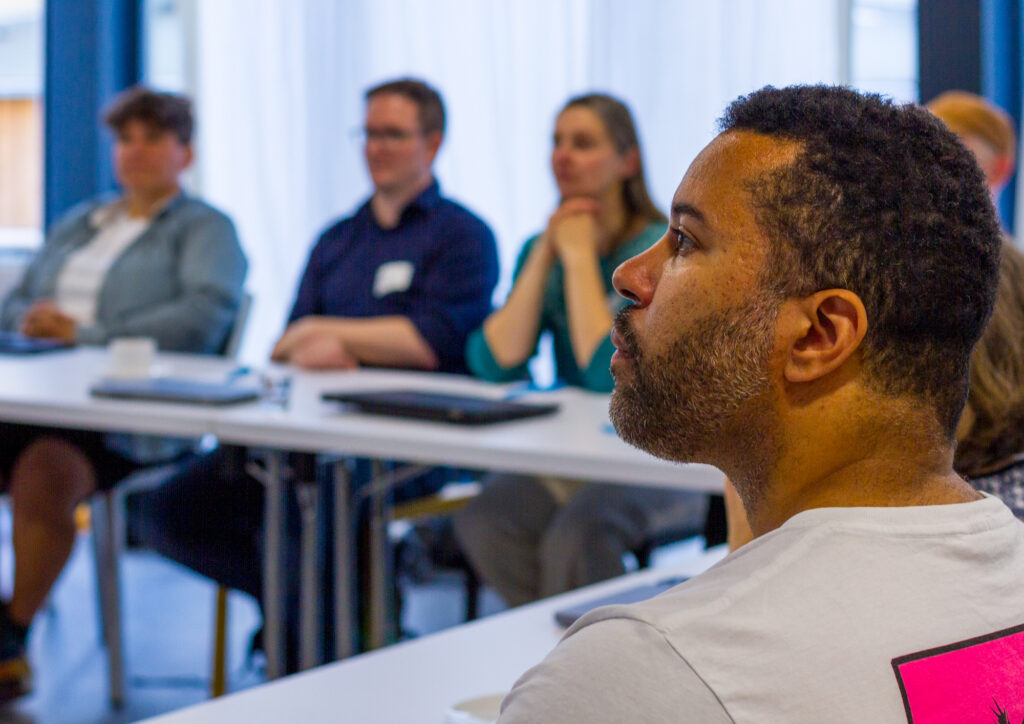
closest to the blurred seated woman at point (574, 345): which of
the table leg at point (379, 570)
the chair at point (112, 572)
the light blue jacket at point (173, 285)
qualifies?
the table leg at point (379, 570)

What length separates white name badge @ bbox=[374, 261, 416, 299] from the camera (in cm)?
307

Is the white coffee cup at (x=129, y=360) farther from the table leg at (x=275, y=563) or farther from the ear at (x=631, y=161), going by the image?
the ear at (x=631, y=161)

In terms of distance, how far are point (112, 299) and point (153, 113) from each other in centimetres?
59

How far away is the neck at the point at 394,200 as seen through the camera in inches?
126

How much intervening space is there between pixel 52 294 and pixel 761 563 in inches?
130

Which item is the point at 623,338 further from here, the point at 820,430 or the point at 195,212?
the point at 195,212

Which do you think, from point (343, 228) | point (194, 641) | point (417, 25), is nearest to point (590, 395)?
point (343, 228)

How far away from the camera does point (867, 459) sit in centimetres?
72

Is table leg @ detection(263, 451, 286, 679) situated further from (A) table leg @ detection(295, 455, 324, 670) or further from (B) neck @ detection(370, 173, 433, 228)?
(B) neck @ detection(370, 173, 433, 228)

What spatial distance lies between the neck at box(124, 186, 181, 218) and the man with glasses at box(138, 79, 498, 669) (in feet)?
1.92

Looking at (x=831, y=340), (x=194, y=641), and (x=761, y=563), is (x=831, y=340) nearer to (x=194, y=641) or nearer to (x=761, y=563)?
(x=761, y=563)

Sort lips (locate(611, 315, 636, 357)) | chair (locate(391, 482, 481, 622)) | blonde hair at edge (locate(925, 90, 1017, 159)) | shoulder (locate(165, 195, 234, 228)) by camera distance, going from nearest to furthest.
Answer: lips (locate(611, 315, 636, 357)), chair (locate(391, 482, 481, 622)), blonde hair at edge (locate(925, 90, 1017, 159)), shoulder (locate(165, 195, 234, 228))

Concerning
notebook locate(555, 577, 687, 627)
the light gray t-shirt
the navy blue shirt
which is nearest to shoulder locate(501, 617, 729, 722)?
the light gray t-shirt

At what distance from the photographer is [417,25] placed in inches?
181
